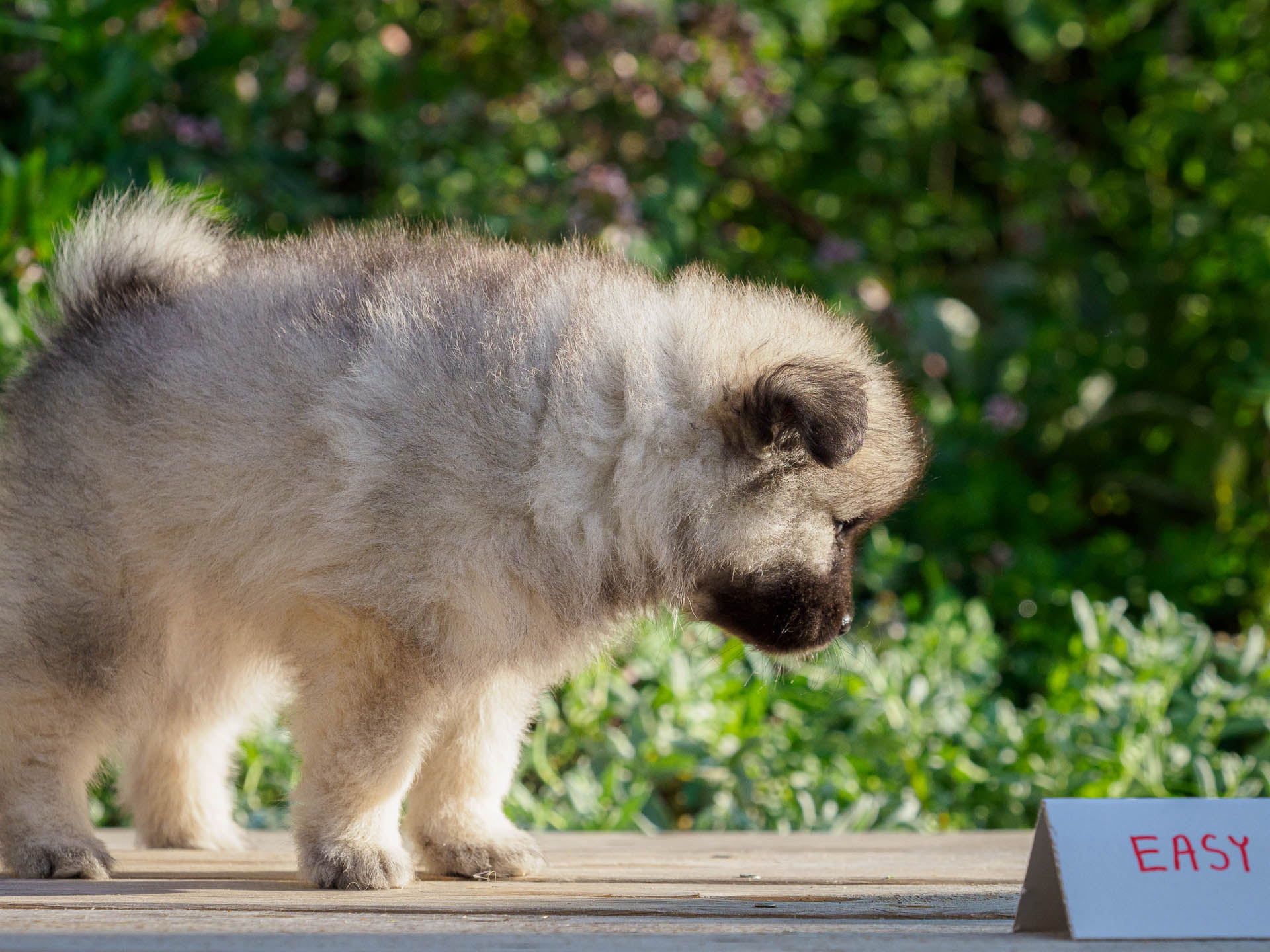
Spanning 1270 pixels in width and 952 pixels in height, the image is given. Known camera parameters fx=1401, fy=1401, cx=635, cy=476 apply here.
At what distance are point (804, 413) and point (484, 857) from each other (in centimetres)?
112

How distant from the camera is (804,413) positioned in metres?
2.40

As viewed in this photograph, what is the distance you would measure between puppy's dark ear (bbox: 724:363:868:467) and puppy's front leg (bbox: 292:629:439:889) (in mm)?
729

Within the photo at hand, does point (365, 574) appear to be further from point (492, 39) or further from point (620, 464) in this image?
point (492, 39)

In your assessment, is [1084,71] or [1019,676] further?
[1084,71]

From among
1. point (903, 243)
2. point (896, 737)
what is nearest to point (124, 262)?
point (896, 737)

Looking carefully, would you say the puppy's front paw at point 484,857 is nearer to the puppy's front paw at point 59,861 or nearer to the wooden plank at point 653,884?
the wooden plank at point 653,884

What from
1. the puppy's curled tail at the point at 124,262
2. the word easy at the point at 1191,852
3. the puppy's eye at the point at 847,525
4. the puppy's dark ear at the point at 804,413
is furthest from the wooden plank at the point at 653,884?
the puppy's curled tail at the point at 124,262

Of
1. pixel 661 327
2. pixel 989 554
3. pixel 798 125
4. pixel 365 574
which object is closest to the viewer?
pixel 365 574

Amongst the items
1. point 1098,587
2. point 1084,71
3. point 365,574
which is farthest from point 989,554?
point 365,574

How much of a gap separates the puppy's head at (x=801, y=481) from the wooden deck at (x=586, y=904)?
52 cm

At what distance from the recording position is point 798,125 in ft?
20.1

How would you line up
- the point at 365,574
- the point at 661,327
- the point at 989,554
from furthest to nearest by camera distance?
the point at 989,554
the point at 661,327
the point at 365,574

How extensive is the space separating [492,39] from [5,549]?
3.72 m

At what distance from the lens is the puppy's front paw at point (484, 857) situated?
2777 millimetres
